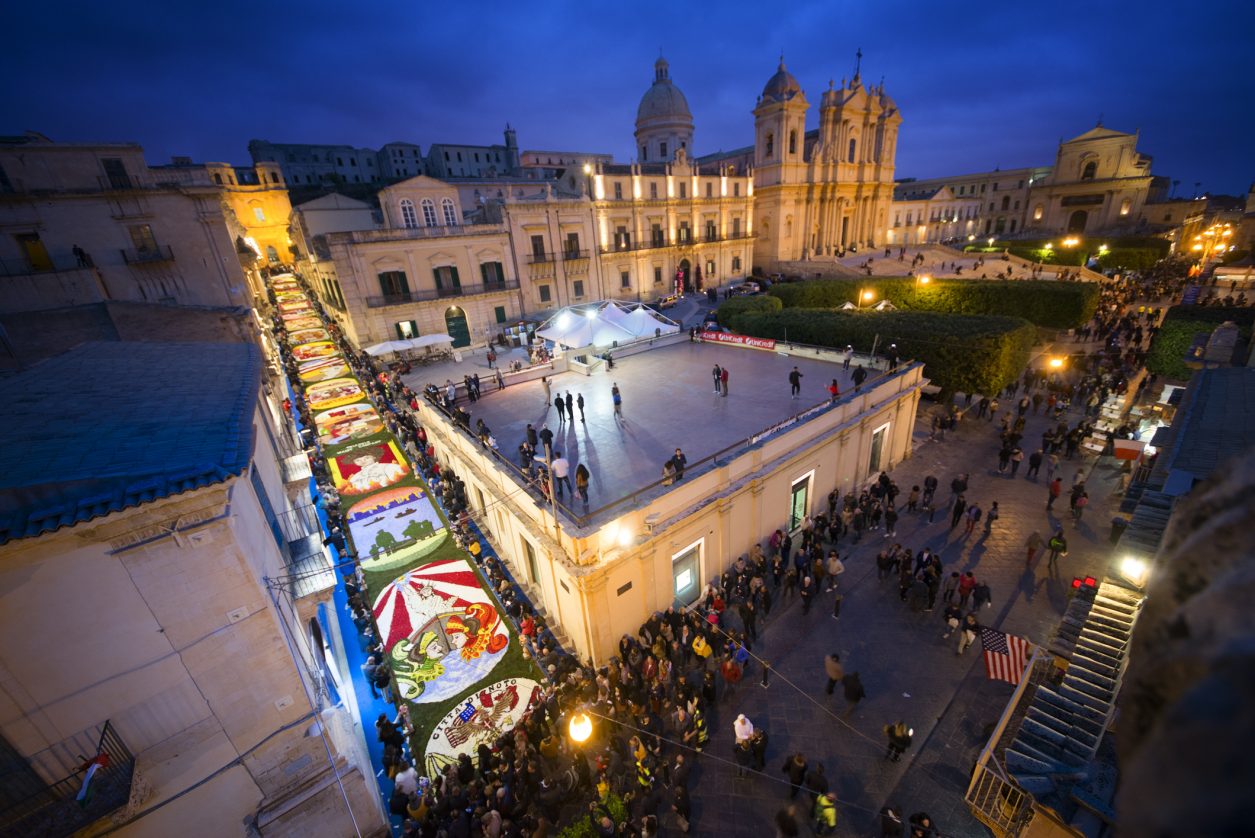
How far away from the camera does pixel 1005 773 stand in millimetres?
7766

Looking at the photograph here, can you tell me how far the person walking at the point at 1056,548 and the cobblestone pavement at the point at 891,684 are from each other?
0.72 ft

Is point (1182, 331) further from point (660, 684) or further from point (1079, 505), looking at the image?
point (660, 684)

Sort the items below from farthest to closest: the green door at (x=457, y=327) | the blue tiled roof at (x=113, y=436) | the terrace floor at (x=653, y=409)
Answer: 1. the green door at (x=457, y=327)
2. the terrace floor at (x=653, y=409)
3. the blue tiled roof at (x=113, y=436)

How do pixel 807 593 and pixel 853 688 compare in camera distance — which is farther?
pixel 807 593

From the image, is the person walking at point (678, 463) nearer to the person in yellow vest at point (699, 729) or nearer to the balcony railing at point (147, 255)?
the person in yellow vest at point (699, 729)

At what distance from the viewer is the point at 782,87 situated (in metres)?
43.1

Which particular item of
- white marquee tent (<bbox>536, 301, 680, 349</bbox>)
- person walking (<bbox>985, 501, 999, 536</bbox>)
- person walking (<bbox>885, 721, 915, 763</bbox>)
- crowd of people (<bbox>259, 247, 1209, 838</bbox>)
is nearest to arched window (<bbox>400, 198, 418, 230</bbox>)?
white marquee tent (<bbox>536, 301, 680, 349</bbox>)

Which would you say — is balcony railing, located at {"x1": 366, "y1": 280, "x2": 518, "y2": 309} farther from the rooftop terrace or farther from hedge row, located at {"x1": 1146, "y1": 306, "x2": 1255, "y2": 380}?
hedge row, located at {"x1": 1146, "y1": 306, "x2": 1255, "y2": 380}

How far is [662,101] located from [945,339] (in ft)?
166

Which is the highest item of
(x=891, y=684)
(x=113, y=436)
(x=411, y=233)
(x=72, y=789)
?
(x=411, y=233)

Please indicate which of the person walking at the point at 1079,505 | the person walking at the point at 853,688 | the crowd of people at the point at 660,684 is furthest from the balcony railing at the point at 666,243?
the person walking at the point at 853,688

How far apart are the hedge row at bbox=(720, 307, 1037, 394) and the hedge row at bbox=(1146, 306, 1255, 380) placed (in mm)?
6920

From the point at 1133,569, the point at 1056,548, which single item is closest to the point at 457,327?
the point at 1056,548

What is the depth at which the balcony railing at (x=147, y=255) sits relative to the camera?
2478cm
